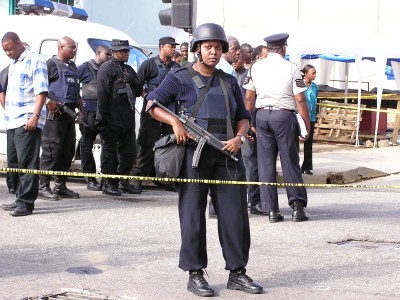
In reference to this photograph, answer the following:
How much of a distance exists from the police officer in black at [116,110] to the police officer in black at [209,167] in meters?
5.18

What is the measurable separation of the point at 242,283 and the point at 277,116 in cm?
338

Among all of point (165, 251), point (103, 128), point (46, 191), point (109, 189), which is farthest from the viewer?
point (109, 189)

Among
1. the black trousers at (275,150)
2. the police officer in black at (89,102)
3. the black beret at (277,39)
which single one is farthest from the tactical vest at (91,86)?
the black beret at (277,39)

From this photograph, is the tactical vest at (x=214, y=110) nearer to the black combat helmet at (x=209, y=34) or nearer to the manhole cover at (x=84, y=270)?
the black combat helmet at (x=209, y=34)

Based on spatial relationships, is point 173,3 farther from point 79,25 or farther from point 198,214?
point 198,214

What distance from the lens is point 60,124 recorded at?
11.9 meters

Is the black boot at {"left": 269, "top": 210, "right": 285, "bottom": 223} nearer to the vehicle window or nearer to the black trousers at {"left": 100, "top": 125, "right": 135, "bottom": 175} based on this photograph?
the black trousers at {"left": 100, "top": 125, "right": 135, "bottom": 175}

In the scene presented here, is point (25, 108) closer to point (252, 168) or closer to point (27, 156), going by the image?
point (27, 156)

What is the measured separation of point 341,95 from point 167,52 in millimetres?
12291

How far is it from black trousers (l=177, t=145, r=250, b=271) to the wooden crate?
15471 mm

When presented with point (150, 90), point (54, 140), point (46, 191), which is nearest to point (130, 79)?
point (150, 90)

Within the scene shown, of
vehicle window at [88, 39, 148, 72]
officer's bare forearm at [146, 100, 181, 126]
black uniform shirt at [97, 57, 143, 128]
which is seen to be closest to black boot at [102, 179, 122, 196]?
black uniform shirt at [97, 57, 143, 128]

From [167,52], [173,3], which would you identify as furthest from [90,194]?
[173,3]

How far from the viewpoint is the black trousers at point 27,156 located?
10281mm
